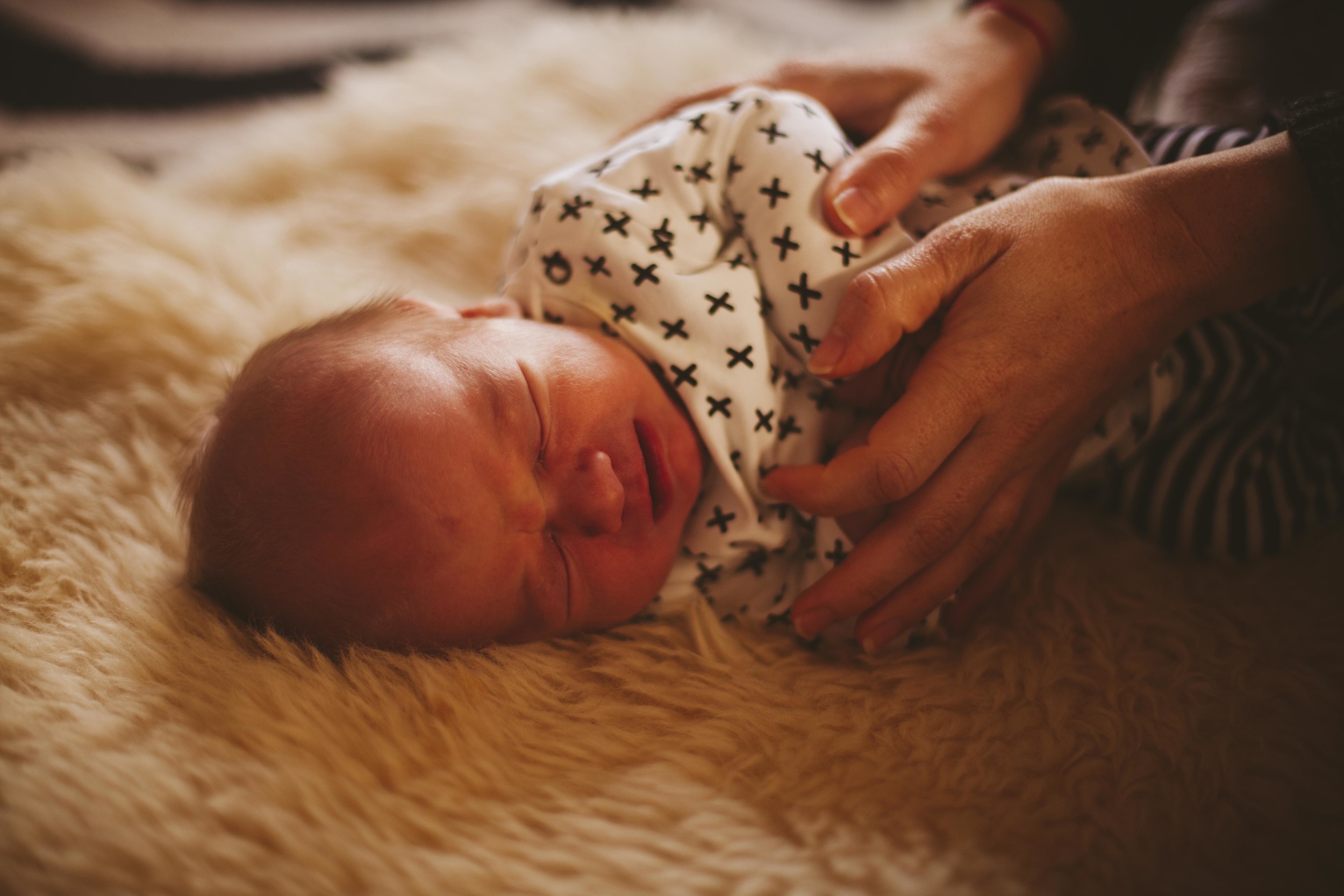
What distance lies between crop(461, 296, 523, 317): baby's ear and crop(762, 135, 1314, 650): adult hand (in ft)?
1.12

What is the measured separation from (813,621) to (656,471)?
21 centimetres

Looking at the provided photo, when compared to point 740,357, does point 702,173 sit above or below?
above

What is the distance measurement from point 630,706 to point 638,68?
116 centimetres

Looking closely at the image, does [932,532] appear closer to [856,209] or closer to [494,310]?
[856,209]

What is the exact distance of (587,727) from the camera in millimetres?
693

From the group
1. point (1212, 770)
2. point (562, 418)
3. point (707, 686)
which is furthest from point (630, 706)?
point (1212, 770)

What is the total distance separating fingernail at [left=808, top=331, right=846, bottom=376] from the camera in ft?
2.40

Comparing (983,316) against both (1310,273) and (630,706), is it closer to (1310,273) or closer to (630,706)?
(1310,273)

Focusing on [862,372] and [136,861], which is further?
[862,372]

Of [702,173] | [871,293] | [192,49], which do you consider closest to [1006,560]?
[871,293]

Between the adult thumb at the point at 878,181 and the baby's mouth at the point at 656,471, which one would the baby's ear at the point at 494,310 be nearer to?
the baby's mouth at the point at 656,471

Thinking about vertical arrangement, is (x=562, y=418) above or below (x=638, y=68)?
below

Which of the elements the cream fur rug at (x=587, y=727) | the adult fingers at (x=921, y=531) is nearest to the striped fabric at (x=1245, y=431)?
the cream fur rug at (x=587, y=727)

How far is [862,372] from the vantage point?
33.3 inches
